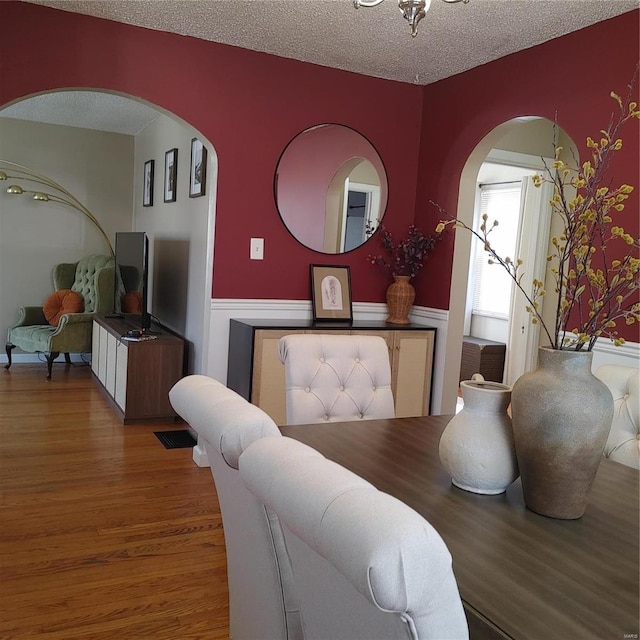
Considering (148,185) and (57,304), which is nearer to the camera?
(148,185)

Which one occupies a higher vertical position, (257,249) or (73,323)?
(257,249)

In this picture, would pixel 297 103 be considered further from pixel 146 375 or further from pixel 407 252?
pixel 146 375

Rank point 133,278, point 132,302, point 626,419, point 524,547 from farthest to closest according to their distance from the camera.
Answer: point 132,302 < point 133,278 < point 626,419 < point 524,547

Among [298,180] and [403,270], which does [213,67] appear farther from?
[403,270]

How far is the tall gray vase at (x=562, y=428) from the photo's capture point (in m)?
1.30

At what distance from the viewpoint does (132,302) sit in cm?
543

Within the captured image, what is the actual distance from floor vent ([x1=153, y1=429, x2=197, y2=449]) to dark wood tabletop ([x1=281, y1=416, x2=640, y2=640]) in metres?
2.52

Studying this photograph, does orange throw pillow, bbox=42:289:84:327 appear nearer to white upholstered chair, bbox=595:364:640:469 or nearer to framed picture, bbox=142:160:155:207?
framed picture, bbox=142:160:155:207

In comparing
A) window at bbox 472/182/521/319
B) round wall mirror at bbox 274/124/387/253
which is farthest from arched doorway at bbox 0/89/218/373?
window at bbox 472/182/521/319

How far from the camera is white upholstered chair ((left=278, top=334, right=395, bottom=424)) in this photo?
2.23 m

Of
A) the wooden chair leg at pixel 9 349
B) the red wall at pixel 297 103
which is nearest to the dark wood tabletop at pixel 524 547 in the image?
the red wall at pixel 297 103

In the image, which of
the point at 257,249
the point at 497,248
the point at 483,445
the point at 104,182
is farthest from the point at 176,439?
the point at 497,248

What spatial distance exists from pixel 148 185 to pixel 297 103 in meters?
2.96

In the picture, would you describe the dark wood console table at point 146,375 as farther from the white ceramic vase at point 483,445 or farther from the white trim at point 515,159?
the white ceramic vase at point 483,445
